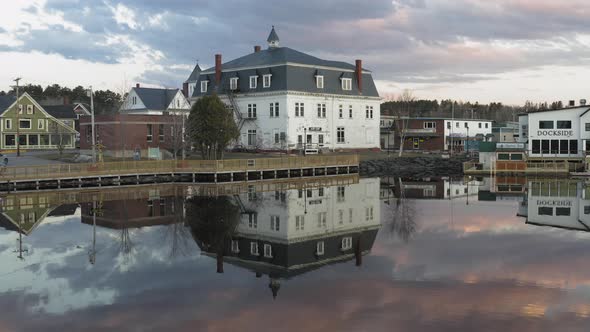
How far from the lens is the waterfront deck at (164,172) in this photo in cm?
4472

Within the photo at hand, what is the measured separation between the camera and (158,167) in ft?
166

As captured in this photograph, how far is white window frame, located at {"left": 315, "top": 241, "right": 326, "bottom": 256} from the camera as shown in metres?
24.6

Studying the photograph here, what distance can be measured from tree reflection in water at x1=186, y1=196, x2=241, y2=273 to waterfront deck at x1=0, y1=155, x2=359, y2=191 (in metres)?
9.92

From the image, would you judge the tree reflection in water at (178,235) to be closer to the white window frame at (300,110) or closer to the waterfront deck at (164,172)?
the waterfront deck at (164,172)

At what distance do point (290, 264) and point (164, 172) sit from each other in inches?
1196

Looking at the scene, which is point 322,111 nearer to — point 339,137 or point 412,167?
point 339,137

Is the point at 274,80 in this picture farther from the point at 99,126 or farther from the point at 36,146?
the point at 36,146

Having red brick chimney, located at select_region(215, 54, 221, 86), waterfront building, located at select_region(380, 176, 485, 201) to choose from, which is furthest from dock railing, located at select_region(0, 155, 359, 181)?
red brick chimney, located at select_region(215, 54, 221, 86)

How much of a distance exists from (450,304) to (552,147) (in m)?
52.2

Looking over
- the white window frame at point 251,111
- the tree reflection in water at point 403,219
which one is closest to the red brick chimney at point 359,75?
the white window frame at point 251,111

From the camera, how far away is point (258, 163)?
54.2 meters

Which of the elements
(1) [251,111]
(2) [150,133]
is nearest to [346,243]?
(2) [150,133]

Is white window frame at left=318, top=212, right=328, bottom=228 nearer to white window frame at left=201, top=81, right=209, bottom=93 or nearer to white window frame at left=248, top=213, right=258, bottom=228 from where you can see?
white window frame at left=248, top=213, right=258, bottom=228

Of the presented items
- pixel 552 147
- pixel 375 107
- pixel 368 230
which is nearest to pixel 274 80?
pixel 375 107
